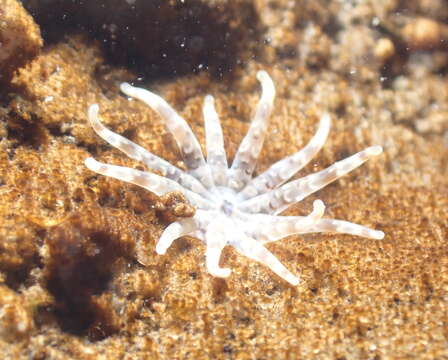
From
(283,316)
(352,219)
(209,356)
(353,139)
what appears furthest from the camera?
(353,139)

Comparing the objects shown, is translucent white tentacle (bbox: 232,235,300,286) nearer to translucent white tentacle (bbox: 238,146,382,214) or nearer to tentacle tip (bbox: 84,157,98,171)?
translucent white tentacle (bbox: 238,146,382,214)

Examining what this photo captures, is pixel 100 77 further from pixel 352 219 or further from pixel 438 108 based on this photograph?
pixel 438 108

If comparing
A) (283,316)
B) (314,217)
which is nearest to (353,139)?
(314,217)

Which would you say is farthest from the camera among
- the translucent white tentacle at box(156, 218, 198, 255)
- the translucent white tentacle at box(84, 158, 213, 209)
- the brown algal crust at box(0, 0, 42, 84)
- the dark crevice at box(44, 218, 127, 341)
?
the brown algal crust at box(0, 0, 42, 84)

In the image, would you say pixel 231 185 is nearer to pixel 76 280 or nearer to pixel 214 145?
pixel 214 145

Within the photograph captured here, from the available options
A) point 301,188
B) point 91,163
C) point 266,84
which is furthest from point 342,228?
point 91,163

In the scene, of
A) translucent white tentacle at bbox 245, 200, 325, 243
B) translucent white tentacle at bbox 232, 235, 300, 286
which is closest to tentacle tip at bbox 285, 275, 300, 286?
translucent white tentacle at bbox 232, 235, 300, 286
